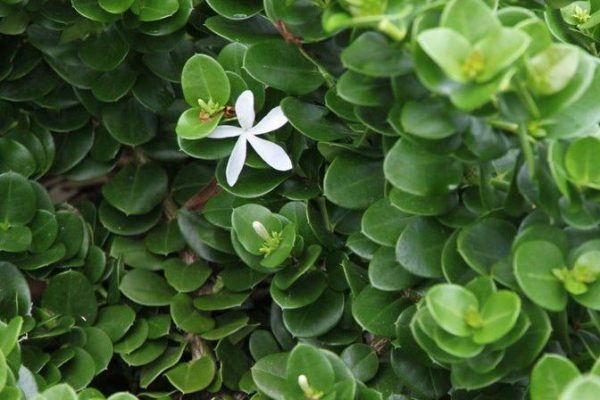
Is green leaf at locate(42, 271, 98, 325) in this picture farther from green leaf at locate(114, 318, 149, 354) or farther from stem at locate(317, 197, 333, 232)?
stem at locate(317, 197, 333, 232)

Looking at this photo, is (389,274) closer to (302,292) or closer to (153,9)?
(302,292)

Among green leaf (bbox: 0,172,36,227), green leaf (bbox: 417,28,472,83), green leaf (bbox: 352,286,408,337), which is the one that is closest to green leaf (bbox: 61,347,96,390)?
green leaf (bbox: 0,172,36,227)

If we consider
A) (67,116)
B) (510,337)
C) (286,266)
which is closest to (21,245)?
(67,116)

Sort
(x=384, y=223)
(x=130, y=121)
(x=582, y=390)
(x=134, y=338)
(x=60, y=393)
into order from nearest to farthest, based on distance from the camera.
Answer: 1. (x=582, y=390)
2. (x=60, y=393)
3. (x=384, y=223)
4. (x=134, y=338)
5. (x=130, y=121)

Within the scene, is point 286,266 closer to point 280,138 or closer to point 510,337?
point 280,138

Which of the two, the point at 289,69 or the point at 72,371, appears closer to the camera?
the point at 289,69

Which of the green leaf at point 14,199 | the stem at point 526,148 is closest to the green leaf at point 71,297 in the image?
the green leaf at point 14,199

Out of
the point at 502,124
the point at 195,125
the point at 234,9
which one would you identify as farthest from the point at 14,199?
the point at 502,124
